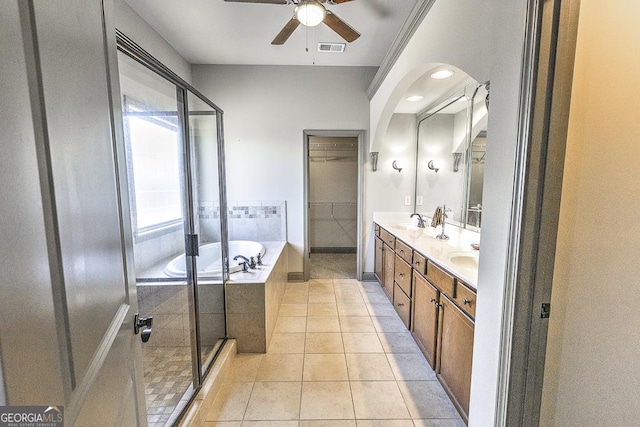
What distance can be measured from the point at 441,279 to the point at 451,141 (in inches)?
70.3

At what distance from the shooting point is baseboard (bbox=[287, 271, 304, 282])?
399cm

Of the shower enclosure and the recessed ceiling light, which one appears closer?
the shower enclosure

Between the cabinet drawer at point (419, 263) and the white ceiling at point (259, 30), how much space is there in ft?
6.94

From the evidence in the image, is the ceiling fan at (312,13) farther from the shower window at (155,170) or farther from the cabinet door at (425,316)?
the cabinet door at (425,316)

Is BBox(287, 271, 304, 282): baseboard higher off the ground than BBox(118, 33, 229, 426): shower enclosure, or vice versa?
BBox(118, 33, 229, 426): shower enclosure

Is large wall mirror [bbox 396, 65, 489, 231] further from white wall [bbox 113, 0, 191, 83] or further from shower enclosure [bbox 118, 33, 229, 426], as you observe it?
white wall [bbox 113, 0, 191, 83]

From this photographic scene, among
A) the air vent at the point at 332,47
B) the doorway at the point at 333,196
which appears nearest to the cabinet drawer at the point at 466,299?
the air vent at the point at 332,47

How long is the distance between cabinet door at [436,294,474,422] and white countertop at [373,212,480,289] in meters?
0.22

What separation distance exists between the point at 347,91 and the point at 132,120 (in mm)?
2782

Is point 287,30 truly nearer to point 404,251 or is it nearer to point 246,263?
point 246,263

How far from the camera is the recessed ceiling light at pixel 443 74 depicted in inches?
91.8

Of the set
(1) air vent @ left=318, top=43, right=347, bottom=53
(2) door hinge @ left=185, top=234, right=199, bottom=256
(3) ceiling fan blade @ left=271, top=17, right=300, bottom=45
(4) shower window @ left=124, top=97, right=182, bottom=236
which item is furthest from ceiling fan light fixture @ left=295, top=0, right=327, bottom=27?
(2) door hinge @ left=185, top=234, right=199, bottom=256

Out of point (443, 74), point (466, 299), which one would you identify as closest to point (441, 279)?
point (466, 299)

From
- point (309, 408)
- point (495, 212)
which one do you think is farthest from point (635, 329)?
point (309, 408)
